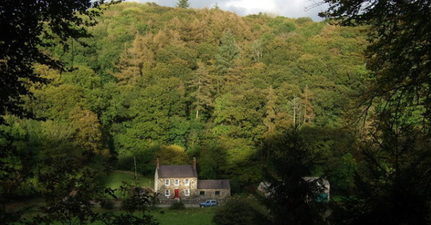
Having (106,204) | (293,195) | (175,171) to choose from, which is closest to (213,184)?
(175,171)

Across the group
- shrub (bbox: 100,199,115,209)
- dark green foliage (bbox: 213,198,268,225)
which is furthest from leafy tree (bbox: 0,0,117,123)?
dark green foliage (bbox: 213,198,268,225)

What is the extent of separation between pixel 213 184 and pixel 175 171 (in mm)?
3455

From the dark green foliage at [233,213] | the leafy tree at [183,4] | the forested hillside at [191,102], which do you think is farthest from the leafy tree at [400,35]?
the leafy tree at [183,4]

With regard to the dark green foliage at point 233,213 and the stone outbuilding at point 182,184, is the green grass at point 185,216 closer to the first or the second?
the dark green foliage at point 233,213

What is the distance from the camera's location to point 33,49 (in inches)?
258

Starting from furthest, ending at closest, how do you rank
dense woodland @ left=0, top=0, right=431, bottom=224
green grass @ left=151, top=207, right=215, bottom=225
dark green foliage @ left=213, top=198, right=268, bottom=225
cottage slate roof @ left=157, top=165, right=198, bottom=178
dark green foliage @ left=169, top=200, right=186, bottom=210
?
cottage slate roof @ left=157, top=165, right=198, bottom=178, dense woodland @ left=0, top=0, right=431, bottom=224, dark green foliage @ left=169, top=200, right=186, bottom=210, green grass @ left=151, top=207, right=215, bottom=225, dark green foliage @ left=213, top=198, right=268, bottom=225

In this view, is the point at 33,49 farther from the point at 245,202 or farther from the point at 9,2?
the point at 245,202

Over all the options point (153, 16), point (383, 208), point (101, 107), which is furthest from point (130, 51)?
point (383, 208)

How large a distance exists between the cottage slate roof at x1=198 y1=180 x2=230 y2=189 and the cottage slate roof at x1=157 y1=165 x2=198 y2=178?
98cm

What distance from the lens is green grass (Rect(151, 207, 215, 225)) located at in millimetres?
25578

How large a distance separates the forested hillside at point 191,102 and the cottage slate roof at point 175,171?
1305mm

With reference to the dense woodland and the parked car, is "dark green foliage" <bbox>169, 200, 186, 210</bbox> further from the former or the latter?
the dense woodland

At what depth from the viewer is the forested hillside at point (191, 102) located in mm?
33156

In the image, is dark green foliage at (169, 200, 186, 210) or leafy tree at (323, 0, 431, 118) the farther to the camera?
dark green foliage at (169, 200, 186, 210)
